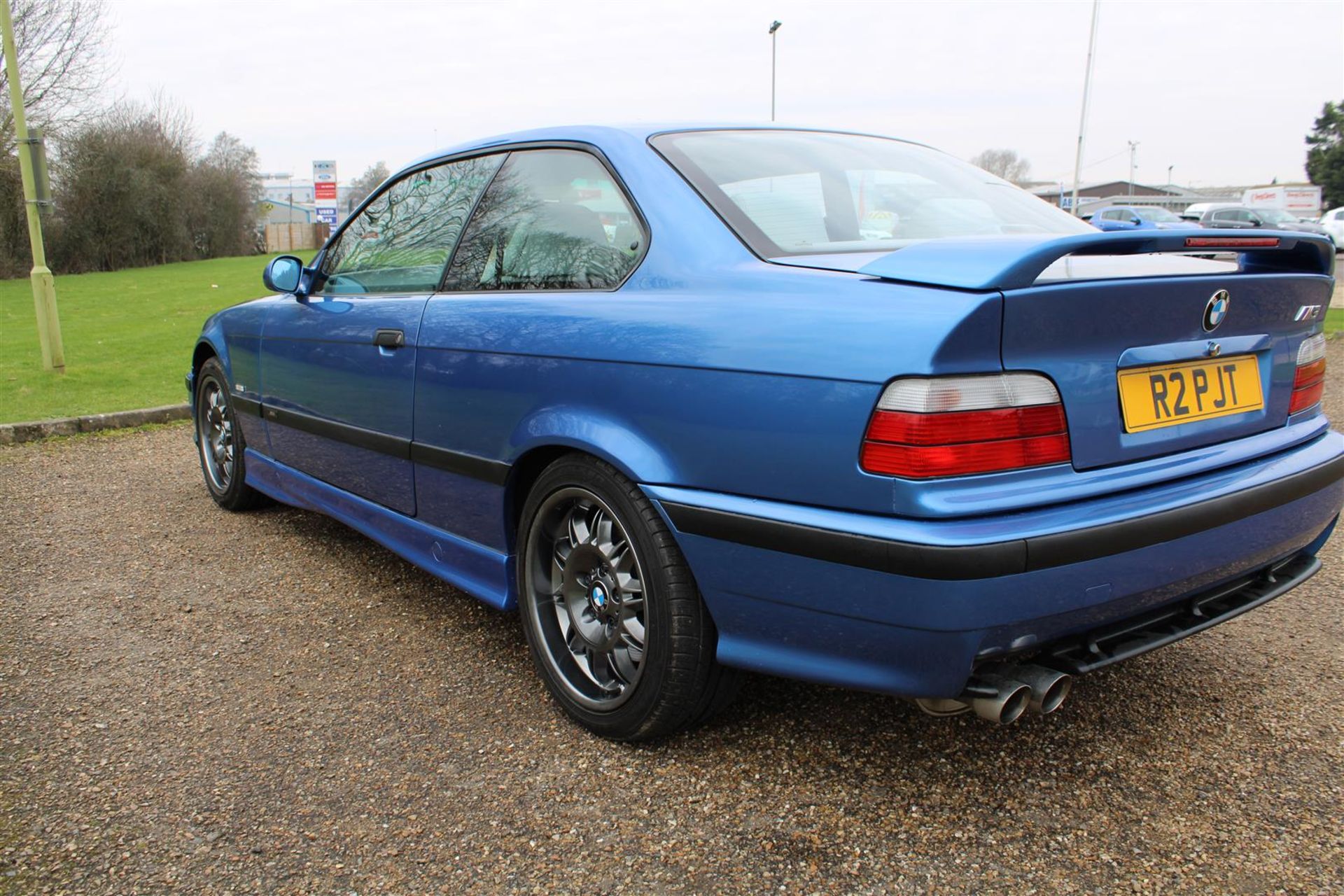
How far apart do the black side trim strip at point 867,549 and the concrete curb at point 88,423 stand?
543 centimetres

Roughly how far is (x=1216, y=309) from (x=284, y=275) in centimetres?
315

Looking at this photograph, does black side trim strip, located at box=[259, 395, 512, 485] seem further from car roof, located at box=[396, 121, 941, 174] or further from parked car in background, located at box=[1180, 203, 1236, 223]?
parked car in background, located at box=[1180, 203, 1236, 223]

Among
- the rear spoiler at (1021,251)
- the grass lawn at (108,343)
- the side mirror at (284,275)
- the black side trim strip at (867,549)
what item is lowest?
the grass lawn at (108,343)

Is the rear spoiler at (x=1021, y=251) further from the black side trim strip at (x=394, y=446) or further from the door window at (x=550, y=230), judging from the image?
the black side trim strip at (x=394, y=446)

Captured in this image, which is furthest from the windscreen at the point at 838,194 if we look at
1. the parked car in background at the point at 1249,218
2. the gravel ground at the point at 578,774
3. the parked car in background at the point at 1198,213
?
the parked car in background at the point at 1198,213

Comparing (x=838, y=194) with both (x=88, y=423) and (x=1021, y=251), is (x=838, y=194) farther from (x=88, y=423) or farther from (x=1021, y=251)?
(x=88, y=423)

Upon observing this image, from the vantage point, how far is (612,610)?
8.07ft

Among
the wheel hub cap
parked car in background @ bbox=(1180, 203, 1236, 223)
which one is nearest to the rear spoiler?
the wheel hub cap

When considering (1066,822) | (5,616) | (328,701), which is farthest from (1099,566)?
(5,616)

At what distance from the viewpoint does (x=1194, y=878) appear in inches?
74.6

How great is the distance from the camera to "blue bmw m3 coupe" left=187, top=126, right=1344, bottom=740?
5.98ft

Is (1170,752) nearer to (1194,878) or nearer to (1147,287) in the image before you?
(1194,878)

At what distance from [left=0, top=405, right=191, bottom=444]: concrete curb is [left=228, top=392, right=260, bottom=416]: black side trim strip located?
2299 millimetres

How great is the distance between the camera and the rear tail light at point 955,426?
1790 mm
